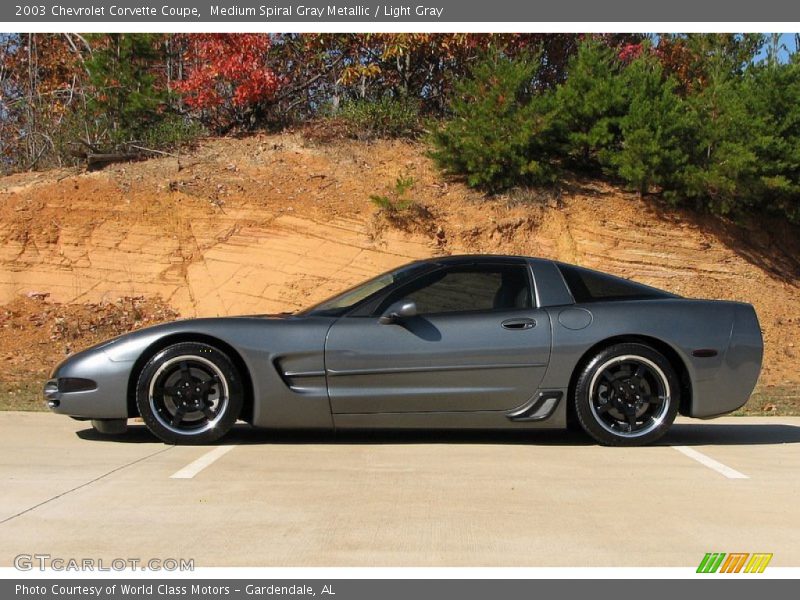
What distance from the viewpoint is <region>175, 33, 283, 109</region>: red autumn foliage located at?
16.2 meters

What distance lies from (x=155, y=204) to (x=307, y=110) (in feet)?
12.7

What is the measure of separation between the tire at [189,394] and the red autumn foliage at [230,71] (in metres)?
10.6

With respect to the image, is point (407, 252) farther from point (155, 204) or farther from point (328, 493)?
point (328, 493)

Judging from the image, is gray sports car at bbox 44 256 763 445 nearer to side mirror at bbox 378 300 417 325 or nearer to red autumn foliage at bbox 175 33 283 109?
side mirror at bbox 378 300 417 325

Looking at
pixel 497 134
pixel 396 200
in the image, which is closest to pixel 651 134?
pixel 497 134

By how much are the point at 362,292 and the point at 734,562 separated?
353 cm

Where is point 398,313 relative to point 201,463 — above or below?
above

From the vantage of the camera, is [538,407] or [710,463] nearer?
[710,463]

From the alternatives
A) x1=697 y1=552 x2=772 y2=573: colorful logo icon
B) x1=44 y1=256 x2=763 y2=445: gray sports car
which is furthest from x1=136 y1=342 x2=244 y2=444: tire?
x1=697 y1=552 x2=772 y2=573: colorful logo icon

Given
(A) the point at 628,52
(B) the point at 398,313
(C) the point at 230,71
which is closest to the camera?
(B) the point at 398,313

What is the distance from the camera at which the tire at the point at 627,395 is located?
6.62 meters

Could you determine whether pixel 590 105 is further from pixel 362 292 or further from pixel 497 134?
pixel 362 292

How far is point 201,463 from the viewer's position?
5957 millimetres

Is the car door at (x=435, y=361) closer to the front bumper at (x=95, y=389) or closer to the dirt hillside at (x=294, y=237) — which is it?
the front bumper at (x=95, y=389)
